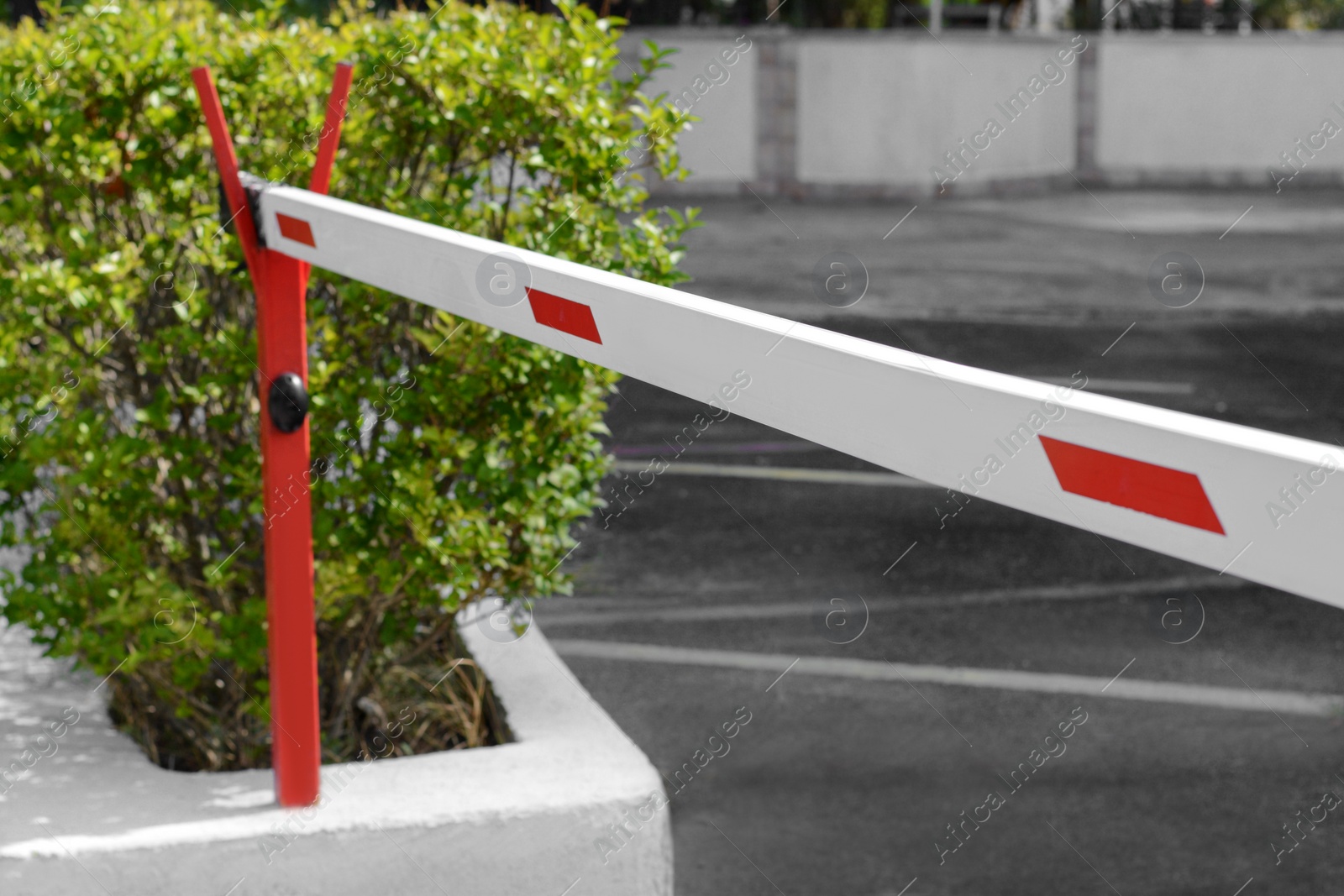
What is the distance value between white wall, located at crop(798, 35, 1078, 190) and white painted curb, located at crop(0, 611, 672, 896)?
20.0 meters

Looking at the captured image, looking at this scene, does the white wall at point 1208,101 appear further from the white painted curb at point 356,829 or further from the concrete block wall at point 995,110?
the white painted curb at point 356,829

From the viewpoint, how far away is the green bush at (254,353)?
336 centimetres

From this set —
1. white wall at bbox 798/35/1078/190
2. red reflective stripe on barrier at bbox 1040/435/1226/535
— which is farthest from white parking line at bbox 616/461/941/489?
white wall at bbox 798/35/1078/190

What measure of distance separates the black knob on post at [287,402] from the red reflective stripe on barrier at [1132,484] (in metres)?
1.83

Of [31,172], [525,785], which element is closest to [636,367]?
[525,785]

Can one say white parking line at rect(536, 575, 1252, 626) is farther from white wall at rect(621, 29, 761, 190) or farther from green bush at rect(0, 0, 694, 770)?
white wall at rect(621, 29, 761, 190)

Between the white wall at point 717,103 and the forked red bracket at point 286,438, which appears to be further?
the white wall at point 717,103

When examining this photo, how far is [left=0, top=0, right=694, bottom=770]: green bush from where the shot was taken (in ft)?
11.0

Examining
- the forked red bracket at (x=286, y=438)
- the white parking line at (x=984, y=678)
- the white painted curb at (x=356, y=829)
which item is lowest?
the white parking line at (x=984, y=678)

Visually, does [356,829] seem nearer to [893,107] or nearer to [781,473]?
[781,473]

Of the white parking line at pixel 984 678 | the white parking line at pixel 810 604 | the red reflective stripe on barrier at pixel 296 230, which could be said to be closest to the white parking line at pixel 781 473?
the white parking line at pixel 810 604

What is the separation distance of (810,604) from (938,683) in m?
0.89

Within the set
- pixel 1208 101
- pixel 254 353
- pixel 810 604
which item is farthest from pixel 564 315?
pixel 1208 101

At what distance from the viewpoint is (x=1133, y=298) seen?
14.0m
